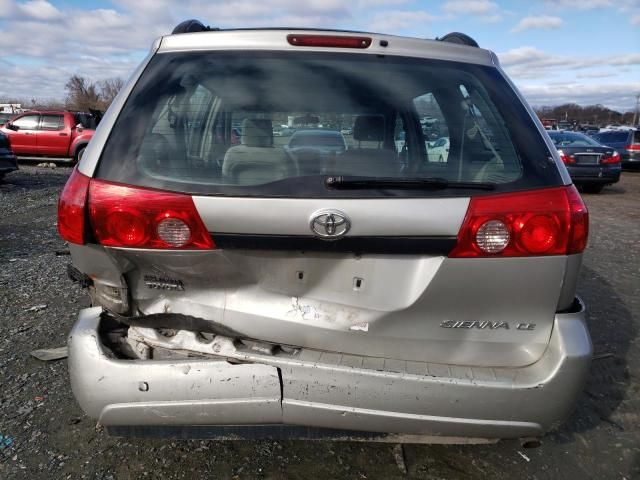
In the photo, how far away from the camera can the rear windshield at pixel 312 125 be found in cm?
185

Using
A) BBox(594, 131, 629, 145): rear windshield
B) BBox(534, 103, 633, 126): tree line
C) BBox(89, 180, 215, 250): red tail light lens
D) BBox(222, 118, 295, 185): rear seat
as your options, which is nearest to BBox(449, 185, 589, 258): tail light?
BBox(222, 118, 295, 185): rear seat

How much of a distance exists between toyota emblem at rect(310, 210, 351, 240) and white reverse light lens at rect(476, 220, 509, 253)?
1.55ft

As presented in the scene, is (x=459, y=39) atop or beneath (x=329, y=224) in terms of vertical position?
atop

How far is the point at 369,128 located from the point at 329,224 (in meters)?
0.56

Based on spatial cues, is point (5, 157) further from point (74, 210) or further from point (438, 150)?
point (438, 150)

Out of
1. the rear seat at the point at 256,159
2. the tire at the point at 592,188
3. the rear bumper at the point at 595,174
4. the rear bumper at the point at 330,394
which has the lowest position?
the tire at the point at 592,188

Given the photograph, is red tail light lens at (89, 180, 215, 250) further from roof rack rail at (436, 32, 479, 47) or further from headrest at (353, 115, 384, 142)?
roof rack rail at (436, 32, 479, 47)

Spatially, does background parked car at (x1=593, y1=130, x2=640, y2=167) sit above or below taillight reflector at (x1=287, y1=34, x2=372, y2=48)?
below

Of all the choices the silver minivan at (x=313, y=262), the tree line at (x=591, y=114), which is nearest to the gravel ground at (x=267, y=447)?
the silver minivan at (x=313, y=262)

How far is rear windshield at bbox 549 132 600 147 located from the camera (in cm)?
1335

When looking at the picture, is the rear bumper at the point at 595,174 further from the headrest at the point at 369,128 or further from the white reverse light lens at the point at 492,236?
the white reverse light lens at the point at 492,236

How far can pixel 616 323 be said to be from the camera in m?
4.11

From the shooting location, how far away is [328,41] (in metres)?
2.01

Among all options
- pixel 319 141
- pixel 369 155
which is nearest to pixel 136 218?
pixel 319 141
